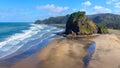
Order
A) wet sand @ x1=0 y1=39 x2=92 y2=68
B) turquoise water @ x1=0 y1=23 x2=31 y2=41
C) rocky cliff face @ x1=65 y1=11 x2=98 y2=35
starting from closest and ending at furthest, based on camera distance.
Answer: wet sand @ x1=0 y1=39 x2=92 y2=68 → rocky cliff face @ x1=65 y1=11 x2=98 y2=35 → turquoise water @ x1=0 y1=23 x2=31 y2=41

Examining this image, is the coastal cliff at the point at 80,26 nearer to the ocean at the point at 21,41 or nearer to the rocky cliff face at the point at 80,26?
the rocky cliff face at the point at 80,26

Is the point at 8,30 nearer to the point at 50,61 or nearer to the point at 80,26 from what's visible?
the point at 80,26

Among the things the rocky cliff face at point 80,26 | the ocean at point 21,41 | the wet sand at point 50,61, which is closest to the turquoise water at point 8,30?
the ocean at point 21,41

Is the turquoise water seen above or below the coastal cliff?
below

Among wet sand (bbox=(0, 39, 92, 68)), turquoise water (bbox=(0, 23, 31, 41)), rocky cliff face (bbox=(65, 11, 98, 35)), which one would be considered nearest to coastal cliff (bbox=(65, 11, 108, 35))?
rocky cliff face (bbox=(65, 11, 98, 35))

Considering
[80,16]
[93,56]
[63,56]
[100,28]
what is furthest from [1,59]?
[100,28]

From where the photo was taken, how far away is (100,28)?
66.8 meters

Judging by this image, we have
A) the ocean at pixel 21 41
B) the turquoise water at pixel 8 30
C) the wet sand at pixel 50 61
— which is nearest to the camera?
the wet sand at pixel 50 61

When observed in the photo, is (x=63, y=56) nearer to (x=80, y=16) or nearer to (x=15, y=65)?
(x=15, y=65)

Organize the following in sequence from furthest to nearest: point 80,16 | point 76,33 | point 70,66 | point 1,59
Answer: point 80,16 → point 76,33 → point 1,59 → point 70,66

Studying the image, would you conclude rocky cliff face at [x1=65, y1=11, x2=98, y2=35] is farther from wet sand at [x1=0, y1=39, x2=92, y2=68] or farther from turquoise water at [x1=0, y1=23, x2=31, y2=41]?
wet sand at [x1=0, y1=39, x2=92, y2=68]

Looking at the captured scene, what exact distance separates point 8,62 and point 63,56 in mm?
6919

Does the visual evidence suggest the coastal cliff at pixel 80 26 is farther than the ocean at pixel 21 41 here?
Yes

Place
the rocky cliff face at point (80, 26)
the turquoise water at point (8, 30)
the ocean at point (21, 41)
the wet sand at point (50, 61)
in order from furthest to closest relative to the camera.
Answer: the turquoise water at point (8, 30) < the rocky cliff face at point (80, 26) < the ocean at point (21, 41) < the wet sand at point (50, 61)
